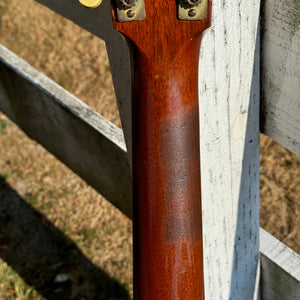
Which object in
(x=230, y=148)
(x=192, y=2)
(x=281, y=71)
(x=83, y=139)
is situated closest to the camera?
(x=192, y=2)

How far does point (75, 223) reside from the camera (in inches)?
109

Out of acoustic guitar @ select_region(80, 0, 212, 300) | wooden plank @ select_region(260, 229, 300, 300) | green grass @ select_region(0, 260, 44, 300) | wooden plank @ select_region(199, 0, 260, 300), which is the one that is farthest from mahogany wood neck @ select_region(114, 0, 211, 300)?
green grass @ select_region(0, 260, 44, 300)

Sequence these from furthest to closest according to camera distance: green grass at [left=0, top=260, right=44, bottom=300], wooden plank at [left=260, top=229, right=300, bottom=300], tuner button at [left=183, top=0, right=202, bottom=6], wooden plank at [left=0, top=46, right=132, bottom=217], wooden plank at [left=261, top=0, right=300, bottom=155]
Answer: green grass at [left=0, top=260, right=44, bottom=300] → wooden plank at [left=0, top=46, right=132, bottom=217] → wooden plank at [left=260, top=229, right=300, bottom=300] → wooden plank at [left=261, top=0, right=300, bottom=155] → tuner button at [left=183, top=0, right=202, bottom=6]

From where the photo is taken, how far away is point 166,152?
0.78 meters

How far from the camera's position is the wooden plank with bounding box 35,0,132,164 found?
3.00ft

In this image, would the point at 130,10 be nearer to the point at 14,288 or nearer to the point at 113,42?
the point at 113,42

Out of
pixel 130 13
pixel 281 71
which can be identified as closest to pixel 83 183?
pixel 281 71

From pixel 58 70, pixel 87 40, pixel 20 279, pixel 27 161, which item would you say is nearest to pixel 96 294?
pixel 20 279

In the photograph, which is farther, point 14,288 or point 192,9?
point 14,288

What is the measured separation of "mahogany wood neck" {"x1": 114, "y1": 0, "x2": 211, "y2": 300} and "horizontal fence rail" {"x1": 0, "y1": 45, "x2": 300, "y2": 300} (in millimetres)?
516

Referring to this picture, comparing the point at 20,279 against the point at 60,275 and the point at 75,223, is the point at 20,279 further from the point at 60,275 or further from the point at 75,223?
the point at 75,223

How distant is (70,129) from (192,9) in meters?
1.31

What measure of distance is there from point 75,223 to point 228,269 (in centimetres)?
166

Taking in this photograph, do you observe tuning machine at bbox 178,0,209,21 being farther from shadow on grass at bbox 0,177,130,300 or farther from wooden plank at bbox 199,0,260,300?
shadow on grass at bbox 0,177,130,300
